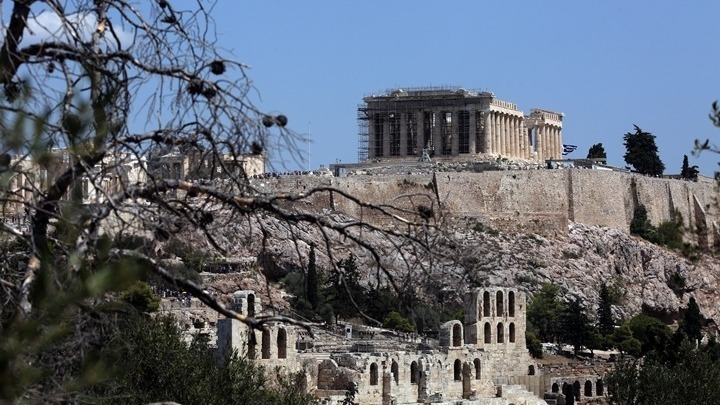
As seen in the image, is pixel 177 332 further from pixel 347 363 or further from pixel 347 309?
pixel 347 309

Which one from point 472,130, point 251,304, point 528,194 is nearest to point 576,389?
point 251,304

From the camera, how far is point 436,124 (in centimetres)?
9619

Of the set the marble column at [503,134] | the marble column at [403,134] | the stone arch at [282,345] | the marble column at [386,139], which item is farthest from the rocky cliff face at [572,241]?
the stone arch at [282,345]

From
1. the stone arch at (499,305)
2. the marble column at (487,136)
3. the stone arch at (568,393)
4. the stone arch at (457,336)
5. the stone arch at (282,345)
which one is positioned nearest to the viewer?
the stone arch at (282,345)

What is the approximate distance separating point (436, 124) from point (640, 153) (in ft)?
47.5

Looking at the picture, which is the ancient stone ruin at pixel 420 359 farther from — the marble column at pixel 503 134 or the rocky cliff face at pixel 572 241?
the marble column at pixel 503 134

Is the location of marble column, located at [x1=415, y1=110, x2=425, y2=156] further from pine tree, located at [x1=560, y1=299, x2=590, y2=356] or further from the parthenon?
pine tree, located at [x1=560, y1=299, x2=590, y2=356]

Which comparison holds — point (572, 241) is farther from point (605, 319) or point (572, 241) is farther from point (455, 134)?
point (605, 319)

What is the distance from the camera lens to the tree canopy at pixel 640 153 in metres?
103

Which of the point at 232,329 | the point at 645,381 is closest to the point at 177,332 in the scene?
the point at 232,329

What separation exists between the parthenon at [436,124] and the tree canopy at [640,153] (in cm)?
763

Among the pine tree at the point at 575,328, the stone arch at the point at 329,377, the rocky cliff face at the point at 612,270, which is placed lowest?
the stone arch at the point at 329,377

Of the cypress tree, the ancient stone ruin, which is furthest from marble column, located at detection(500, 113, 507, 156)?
the ancient stone ruin

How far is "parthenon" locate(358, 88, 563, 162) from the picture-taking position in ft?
313
